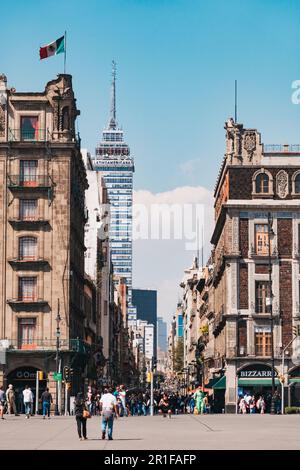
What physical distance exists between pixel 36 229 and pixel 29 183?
12.0 ft

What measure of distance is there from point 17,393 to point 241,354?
1947cm

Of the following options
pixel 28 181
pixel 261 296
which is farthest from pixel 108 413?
pixel 261 296

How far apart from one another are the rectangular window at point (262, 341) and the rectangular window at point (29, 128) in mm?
24711

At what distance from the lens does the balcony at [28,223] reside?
84688 millimetres

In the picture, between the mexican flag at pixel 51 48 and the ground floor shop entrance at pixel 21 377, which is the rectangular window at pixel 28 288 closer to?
the ground floor shop entrance at pixel 21 377

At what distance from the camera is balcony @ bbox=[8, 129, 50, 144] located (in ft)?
282

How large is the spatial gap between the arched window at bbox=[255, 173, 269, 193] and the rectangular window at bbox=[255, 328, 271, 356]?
39.3 feet

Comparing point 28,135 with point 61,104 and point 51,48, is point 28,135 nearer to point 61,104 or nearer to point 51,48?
point 61,104

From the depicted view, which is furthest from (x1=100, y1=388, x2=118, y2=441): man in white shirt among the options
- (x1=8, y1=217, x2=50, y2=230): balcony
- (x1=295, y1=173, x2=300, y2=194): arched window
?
(x1=295, y1=173, x2=300, y2=194): arched window

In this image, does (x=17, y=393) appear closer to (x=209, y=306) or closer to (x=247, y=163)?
(x=247, y=163)

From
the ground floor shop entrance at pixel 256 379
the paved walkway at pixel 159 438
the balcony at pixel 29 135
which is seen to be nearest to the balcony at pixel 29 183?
the balcony at pixel 29 135

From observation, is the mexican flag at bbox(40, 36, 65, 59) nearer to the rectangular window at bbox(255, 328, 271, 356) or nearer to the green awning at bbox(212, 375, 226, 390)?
the rectangular window at bbox(255, 328, 271, 356)

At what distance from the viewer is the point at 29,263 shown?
84.1m
